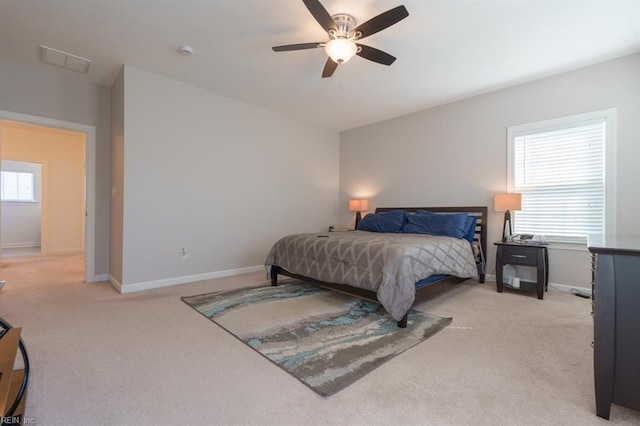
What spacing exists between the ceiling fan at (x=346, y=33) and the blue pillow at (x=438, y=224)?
7.45 ft

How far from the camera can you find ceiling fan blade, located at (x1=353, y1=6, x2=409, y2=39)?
82.0 inches

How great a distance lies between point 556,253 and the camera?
3676 millimetres

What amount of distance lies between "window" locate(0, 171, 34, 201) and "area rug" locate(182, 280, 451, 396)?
680 centimetres

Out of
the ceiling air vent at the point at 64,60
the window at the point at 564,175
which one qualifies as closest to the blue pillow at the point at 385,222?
the window at the point at 564,175

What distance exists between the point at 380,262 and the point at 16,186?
28.9 feet

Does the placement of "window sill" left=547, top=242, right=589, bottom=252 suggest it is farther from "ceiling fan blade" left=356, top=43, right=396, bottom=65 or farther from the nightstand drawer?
"ceiling fan blade" left=356, top=43, right=396, bottom=65

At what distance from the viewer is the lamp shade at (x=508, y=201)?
12.0 ft

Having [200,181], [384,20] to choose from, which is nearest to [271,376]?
[384,20]

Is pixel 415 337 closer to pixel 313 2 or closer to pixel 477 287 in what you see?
pixel 477 287

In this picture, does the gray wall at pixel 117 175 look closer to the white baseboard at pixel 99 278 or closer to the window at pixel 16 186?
the white baseboard at pixel 99 278

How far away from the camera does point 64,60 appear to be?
343 centimetres

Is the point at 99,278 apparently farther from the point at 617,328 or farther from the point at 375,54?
the point at 617,328

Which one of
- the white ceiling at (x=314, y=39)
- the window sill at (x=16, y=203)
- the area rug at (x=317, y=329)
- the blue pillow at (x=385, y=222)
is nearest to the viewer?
the area rug at (x=317, y=329)

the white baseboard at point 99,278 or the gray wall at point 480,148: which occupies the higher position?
the gray wall at point 480,148
